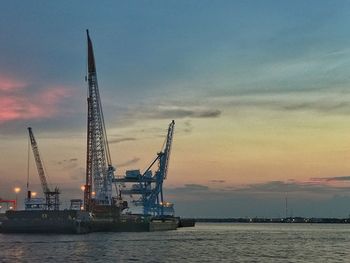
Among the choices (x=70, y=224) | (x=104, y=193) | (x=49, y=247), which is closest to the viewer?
(x=49, y=247)

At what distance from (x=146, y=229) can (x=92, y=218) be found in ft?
53.8

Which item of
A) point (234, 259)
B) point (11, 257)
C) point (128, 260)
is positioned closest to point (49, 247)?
point (11, 257)

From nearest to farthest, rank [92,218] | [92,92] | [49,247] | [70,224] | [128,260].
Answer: [128,260], [49,247], [70,224], [92,218], [92,92]

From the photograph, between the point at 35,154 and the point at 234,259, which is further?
the point at 35,154

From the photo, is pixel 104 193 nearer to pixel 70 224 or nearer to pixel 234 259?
pixel 70 224

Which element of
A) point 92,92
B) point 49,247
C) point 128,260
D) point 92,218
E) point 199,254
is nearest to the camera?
point 128,260

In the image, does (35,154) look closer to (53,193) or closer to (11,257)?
(53,193)

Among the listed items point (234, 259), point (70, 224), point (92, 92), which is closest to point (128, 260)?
point (234, 259)

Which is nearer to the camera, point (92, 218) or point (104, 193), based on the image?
point (92, 218)

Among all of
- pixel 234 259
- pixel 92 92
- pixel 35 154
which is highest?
pixel 92 92

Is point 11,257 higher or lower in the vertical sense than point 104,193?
lower

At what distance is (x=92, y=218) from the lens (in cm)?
16850

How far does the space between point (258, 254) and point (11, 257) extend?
119ft

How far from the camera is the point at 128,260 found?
73.8 metres
